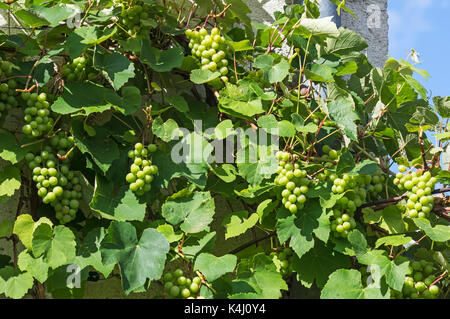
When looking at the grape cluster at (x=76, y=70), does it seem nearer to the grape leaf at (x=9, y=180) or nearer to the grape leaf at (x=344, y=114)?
the grape leaf at (x=9, y=180)

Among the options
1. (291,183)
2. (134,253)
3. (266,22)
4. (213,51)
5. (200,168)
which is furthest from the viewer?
(266,22)

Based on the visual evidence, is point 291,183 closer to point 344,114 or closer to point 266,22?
point 344,114

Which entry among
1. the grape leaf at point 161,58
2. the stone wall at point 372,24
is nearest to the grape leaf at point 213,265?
the grape leaf at point 161,58

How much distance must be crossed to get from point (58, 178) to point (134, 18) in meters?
0.60

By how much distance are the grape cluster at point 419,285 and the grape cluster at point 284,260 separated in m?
0.33

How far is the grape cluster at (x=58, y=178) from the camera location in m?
1.55

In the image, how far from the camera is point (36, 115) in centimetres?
159

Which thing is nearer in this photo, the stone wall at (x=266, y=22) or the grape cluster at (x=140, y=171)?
the grape cluster at (x=140, y=171)

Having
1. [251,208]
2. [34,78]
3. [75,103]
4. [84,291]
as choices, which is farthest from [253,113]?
[84,291]

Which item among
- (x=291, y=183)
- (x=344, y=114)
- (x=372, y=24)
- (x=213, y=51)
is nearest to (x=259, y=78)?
(x=213, y=51)

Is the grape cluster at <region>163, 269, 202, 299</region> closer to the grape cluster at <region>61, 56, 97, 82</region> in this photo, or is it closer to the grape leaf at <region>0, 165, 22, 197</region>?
the grape leaf at <region>0, 165, 22, 197</region>

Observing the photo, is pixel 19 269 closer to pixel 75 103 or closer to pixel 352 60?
pixel 75 103

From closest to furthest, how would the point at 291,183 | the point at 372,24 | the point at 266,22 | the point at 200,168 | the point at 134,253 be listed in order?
1. the point at 134,253
2. the point at 291,183
3. the point at 200,168
4. the point at 266,22
5. the point at 372,24
